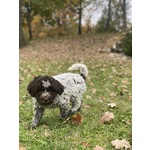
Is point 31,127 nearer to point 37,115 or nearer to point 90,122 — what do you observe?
point 37,115

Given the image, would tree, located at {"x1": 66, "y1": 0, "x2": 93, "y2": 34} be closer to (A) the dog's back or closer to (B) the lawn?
(B) the lawn

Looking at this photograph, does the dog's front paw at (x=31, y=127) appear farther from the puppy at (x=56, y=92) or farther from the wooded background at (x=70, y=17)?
the wooded background at (x=70, y=17)

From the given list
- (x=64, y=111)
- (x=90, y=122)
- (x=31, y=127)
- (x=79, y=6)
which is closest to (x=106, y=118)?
(x=90, y=122)

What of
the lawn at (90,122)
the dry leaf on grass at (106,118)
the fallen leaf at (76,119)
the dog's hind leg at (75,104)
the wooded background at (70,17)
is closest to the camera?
the lawn at (90,122)

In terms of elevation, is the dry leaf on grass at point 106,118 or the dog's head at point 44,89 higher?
the dog's head at point 44,89

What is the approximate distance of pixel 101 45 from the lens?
16.5 meters

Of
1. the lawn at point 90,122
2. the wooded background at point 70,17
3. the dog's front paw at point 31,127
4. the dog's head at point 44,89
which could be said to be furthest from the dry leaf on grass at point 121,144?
the wooded background at point 70,17

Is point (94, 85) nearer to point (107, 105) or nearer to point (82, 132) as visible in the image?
point (107, 105)

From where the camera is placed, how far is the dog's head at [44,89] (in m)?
3.54

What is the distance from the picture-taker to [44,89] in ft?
11.7

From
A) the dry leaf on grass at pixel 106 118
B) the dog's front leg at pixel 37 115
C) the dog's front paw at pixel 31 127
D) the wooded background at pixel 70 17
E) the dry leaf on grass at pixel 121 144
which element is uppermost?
the wooded background at pixel 70 17

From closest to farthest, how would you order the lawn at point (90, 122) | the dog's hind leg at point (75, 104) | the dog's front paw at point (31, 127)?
the lawn at point (90, 122) < the dog's front paw at point (31, 127) < the dog's hind leg at point (75, 104)

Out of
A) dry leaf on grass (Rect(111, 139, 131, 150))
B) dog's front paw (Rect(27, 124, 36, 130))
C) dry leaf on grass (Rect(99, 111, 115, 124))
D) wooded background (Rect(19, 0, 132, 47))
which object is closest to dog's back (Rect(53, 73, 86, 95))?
dry leaf on grass (Rect(99, 111, 115, 124))

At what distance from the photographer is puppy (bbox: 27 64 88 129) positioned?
356 cm
